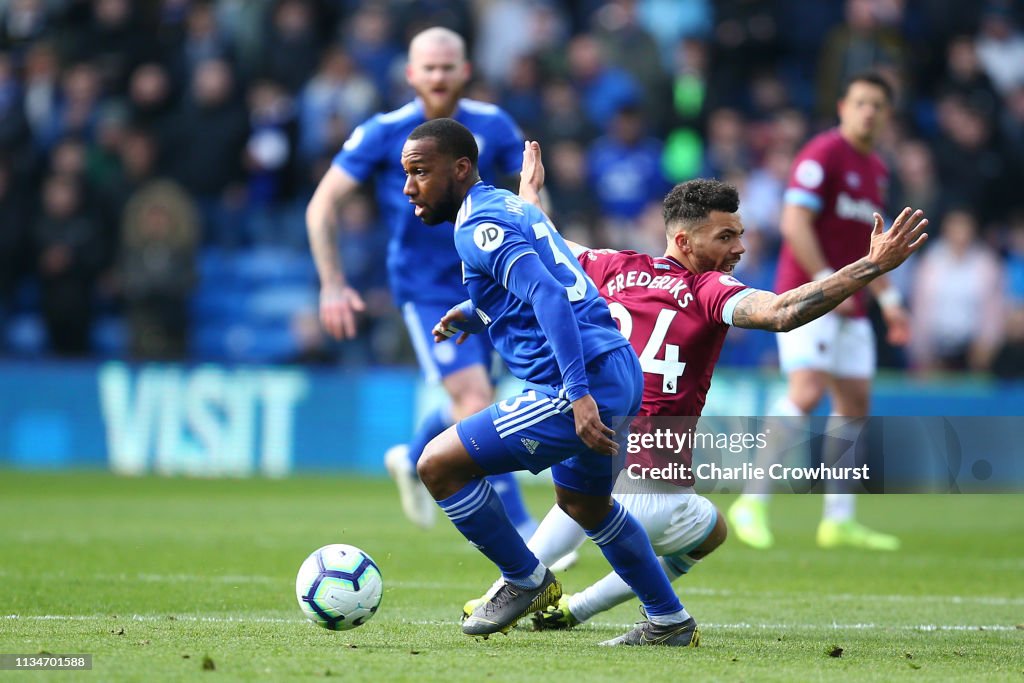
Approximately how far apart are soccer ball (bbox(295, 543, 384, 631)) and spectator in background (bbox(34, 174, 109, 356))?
11.6 metres

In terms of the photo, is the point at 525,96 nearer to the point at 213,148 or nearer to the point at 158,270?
the point at 213,148

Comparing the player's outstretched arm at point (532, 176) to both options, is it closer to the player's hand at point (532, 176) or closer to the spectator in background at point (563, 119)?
the player's hand at point (532, 176)

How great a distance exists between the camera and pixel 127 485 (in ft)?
45.9

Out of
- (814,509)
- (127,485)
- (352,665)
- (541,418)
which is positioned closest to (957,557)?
(814,509)

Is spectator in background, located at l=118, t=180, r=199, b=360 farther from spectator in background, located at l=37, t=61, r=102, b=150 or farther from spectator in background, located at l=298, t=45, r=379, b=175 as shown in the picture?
spectator in background, located at l=37, t=61, r=102, b=150

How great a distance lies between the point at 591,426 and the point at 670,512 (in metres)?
0.97

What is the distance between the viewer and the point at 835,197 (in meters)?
9.88

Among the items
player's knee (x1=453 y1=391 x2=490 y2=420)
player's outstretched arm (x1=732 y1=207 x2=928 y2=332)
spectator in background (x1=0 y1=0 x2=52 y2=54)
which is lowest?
player's knee (x1=453 y1=391 x2=490 y2=420)

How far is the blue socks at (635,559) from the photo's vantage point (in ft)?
18.5

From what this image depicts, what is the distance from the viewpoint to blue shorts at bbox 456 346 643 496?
18.0ft

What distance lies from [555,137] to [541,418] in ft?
39.0

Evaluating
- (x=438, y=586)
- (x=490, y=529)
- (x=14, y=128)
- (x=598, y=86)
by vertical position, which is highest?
(x=598, y=86)

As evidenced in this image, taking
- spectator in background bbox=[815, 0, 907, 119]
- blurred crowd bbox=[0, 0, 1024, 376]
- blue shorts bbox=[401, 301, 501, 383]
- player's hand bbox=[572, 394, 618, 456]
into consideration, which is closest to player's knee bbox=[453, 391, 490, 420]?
blue shorts bbox=[401, 301, 501, 383]

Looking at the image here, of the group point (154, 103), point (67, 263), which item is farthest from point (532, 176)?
point (154, 103)
